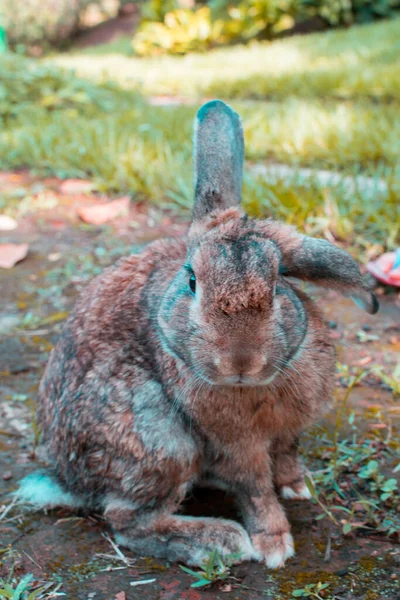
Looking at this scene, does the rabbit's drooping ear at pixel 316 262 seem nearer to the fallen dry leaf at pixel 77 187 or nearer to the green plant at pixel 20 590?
the green plant at pixel 20 590

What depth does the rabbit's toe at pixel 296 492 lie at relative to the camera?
287 centimetres

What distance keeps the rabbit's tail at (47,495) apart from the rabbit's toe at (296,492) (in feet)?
2.51

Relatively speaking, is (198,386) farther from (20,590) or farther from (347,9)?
(347,9)

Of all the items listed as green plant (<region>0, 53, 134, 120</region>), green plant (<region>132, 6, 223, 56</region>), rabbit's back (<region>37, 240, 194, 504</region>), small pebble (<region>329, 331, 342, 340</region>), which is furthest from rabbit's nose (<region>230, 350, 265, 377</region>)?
green plant (<region>132, 6, 223, 56</region>)

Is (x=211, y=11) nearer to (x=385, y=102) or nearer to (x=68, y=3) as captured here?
(x=68, y=3)

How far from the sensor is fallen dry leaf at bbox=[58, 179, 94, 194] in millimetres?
5867

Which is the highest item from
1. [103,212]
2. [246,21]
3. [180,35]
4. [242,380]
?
[246,21]

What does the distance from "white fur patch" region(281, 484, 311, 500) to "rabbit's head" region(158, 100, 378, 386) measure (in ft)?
2.42

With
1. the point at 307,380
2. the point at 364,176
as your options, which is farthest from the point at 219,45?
the point at 307,380

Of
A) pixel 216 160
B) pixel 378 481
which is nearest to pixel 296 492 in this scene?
pixel 378 481

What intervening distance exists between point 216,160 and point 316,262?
2.05 feet

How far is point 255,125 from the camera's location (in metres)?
6.67

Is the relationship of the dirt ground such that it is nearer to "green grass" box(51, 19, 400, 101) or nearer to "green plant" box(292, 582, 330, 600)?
"green plant" box(292, 582, 330, 600)

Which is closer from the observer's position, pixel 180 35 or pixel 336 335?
pixel 336 335
